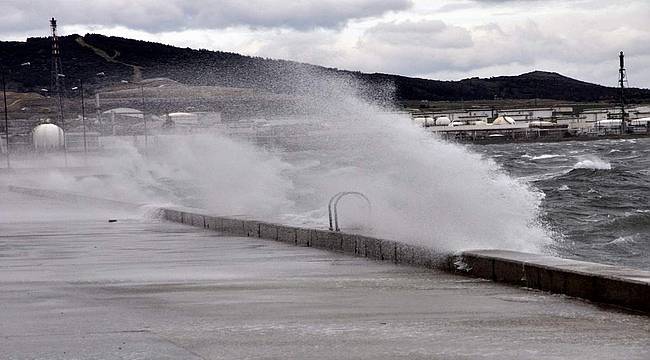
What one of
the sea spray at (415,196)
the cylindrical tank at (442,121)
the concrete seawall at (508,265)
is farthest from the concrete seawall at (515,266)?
the cylindrical tank at (442,121)

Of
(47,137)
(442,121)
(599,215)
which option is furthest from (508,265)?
(442,121)

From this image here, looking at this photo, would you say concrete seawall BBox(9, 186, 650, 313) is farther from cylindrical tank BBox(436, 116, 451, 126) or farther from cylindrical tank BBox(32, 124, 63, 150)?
cylindrical tank BBox(436, 116, 451, 126)

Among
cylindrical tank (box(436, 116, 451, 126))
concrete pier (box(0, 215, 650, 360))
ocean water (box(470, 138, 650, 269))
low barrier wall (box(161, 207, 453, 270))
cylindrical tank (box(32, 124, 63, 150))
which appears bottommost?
cylindrical tank (box(436, 116, 451, 126))

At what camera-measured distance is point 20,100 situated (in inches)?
7771

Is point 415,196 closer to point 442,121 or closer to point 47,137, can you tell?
point 47,137

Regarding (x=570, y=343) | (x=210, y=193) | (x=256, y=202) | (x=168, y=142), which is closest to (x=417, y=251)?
(x=570, y=343)

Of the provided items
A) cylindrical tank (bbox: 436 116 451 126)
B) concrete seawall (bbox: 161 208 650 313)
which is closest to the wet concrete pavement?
concrete seawall (bbox: 161 208 650 313)

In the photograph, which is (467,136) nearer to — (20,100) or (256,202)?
(20,100)

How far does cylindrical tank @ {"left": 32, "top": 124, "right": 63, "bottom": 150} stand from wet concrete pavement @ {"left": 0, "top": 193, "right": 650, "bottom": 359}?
102 m

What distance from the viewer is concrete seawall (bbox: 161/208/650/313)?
9367mm

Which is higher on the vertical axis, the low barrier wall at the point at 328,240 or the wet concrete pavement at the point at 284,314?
the wet concrete pavement at the point at 284,314

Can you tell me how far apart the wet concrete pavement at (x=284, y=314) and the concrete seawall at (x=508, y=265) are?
18 centimetres

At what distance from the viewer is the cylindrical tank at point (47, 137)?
114963 millimetres

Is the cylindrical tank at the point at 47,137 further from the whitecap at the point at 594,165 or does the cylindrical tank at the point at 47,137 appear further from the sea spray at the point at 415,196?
the sea spray at the point at 415,196
